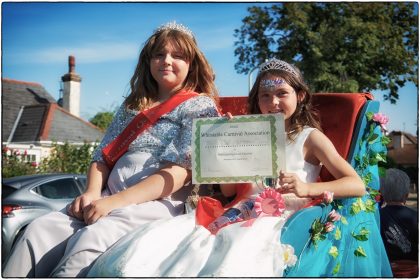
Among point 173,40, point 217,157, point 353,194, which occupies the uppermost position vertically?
point 173,40

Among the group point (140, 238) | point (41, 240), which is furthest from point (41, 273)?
point (140, 238)

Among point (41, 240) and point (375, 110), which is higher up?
point (375, 110)

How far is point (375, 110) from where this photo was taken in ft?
8.60

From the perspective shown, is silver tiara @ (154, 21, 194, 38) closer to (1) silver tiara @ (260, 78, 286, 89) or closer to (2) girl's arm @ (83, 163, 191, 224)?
(1) silver tiara @ (260, 78, 286, 89)

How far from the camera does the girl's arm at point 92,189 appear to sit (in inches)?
85.9

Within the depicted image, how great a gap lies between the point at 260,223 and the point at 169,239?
0.37 metres

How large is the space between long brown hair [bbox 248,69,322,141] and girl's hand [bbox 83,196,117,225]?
95 centimetres

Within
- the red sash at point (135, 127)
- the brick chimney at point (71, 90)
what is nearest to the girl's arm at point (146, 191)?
the red sash at point (135, 127)

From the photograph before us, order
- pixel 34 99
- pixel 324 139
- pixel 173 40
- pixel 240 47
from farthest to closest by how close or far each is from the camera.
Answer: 1. pixel 34 99
2. pixel 240 47
3. pixel 173 40
4. pixel 324 139

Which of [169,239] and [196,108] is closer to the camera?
[169,239]

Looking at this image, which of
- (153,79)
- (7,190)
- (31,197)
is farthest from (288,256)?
(7,190)

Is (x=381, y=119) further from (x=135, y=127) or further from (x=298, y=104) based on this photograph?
(x=135, y=127)

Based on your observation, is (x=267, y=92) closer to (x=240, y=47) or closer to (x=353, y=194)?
(x=353, y=194)

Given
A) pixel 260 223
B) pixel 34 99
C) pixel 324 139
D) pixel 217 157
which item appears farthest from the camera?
pixel 34 99
